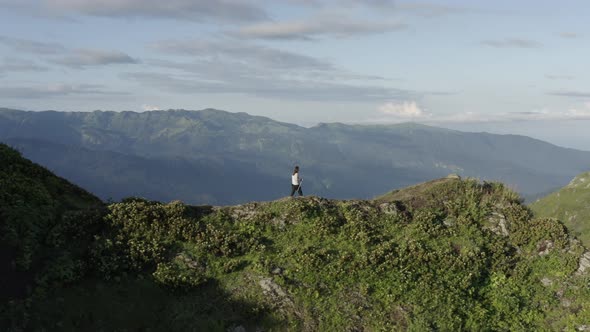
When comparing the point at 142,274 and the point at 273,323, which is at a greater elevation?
the point at 142,274

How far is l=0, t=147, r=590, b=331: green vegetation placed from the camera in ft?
56.6

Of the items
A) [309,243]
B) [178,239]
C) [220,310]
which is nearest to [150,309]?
[220,310]

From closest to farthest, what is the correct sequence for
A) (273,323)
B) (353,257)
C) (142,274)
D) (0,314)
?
(0,314) < (273,323) < (142,274) < (353,257)

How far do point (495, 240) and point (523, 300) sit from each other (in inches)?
151

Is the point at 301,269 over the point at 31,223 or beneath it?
beneath

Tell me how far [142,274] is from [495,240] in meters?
17.3

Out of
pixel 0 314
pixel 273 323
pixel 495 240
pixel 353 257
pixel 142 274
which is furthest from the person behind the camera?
pixel 495 240

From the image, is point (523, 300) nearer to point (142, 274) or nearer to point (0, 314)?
point (142, 274)

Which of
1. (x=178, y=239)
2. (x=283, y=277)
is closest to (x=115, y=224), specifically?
(x=178, y=239)

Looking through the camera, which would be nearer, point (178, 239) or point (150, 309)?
point (150, 309)

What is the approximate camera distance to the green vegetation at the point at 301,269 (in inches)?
679

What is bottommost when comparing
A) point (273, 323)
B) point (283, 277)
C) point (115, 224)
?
point (273, 323)

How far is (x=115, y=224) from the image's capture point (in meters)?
20.9

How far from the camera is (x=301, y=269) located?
19.7 meters
